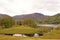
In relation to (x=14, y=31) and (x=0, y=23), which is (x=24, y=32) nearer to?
(x=14, y=31)

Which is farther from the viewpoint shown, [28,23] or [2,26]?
[28,23]

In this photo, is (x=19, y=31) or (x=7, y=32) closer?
(x=7, y=32)

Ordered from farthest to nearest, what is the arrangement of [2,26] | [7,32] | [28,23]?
[28,23]
[2,26]
[7,32]

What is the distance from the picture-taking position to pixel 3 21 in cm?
3422

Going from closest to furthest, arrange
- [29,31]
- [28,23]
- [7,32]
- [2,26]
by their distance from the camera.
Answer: [7,32], [29,31], [2,26], [28,23]

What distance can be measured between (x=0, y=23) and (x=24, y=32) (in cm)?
675

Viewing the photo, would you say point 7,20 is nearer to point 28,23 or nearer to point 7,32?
point 7,32

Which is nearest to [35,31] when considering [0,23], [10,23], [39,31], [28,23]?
[39,31]

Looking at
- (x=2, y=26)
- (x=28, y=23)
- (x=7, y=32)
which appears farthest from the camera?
(x=28, y=23)

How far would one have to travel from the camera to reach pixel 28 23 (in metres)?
43.6

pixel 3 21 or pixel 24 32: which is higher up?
pixel 3 21

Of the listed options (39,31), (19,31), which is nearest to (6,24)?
(19,31)

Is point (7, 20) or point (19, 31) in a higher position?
point (7, 20)

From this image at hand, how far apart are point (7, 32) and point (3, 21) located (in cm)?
709
